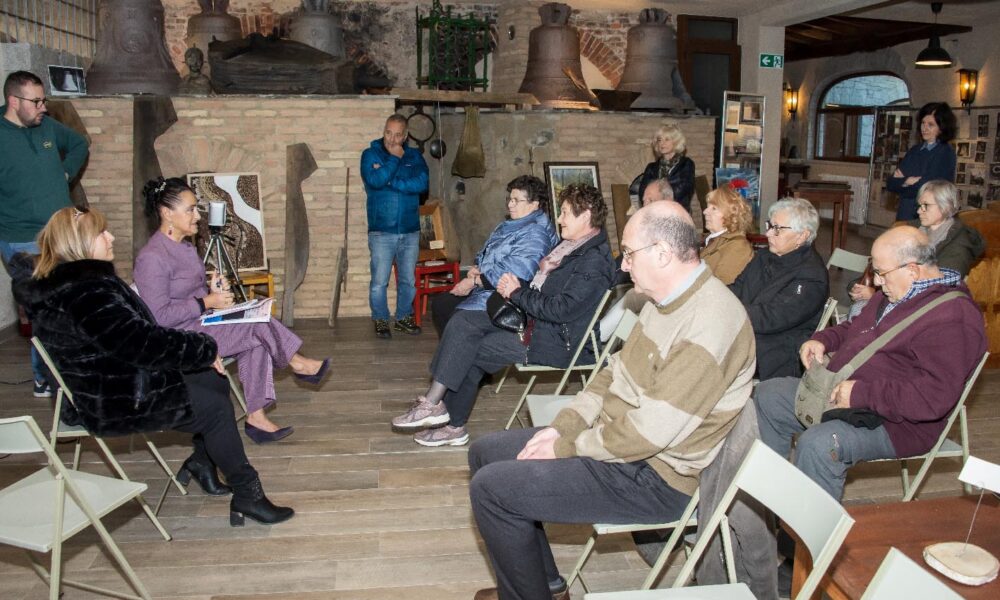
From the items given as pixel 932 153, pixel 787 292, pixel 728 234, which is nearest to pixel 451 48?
pixel 932 153

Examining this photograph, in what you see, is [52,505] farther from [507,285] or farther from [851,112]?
[851,112]

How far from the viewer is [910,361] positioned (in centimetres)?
287

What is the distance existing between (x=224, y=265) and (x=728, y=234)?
390cm

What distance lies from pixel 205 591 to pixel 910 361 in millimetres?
2585

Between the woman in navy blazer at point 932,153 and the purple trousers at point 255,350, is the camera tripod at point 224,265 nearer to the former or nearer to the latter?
the purple trousers at point 255,350

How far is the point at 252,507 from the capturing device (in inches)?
134

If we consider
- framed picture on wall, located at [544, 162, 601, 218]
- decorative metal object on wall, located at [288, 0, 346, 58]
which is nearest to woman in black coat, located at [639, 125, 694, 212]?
framed picture on wall, located at [544, 162, 601, 218]

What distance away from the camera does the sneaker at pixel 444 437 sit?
4.21 m

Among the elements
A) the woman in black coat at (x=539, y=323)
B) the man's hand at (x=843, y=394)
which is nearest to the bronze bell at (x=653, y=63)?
the woman in black coat at (x=539, y=323)

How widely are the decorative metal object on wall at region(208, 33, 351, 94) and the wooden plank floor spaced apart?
115 inches

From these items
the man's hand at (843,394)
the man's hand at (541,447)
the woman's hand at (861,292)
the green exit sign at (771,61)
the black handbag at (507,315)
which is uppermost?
the green exit sign at (771,61)

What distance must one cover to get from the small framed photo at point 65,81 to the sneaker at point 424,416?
4.19 m

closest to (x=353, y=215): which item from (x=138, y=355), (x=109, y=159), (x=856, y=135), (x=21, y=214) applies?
(x=109, y=159)

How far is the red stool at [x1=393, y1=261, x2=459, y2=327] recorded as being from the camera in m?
6.68
